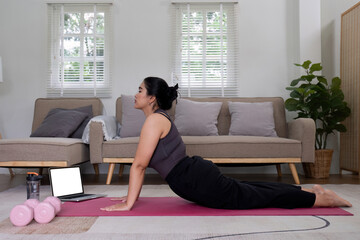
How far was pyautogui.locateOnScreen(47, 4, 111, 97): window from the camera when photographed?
16.4 ft

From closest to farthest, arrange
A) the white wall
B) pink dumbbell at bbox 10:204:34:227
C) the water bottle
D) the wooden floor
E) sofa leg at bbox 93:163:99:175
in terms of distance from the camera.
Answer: pink dumbbell at bbox 10:204:34:227 → the water bottle → the wooden floor → sofa leg at bbox 93:163:99:175 → the white wall

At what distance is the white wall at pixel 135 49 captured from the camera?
16.4 feet

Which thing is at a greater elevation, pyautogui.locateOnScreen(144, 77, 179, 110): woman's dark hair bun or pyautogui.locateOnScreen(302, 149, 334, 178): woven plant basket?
pyautogui.locateOnScreen(144, 77, 179, 110): woman's dark hair bun

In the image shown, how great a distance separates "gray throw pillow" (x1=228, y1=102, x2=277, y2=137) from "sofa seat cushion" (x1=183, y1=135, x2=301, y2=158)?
534mm

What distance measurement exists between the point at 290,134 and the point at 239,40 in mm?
1510

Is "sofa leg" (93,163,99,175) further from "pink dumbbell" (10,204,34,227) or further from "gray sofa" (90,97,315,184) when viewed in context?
"pink dumbbell" (10,204,34,227)

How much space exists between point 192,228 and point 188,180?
416mm

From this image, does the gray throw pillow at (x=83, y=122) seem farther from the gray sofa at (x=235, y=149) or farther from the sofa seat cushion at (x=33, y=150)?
the sofa seat cushion at (x=33, y=150)

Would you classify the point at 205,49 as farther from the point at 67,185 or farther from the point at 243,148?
the point at 67,185

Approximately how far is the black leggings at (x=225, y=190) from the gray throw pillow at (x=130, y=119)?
196 cm

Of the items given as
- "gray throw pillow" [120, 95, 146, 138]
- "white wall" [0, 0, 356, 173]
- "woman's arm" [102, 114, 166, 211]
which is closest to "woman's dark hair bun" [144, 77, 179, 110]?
"woman's arm" [102, 114, 166, 211]

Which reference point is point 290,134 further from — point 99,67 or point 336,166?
point 99,67

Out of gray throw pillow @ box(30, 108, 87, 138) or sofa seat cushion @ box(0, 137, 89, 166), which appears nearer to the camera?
sofa seat cushion @ box(0, 137, 89, 166)

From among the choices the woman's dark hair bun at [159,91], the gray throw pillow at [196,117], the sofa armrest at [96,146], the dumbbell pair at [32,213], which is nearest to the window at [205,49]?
the gray throw pillow at [196,117]
